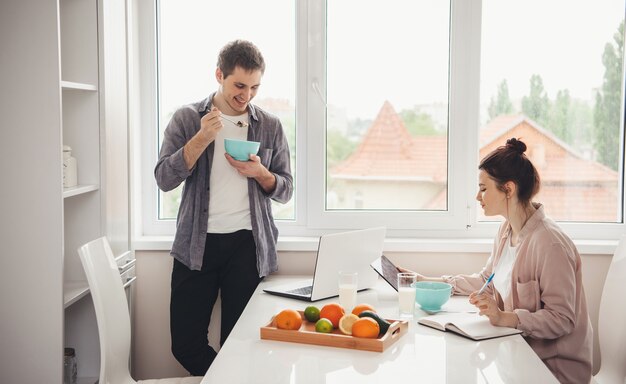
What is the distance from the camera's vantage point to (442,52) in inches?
124

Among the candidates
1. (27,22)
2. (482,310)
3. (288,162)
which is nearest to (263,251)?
(288,162)

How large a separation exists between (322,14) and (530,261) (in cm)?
153

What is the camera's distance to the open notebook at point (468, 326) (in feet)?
6.51

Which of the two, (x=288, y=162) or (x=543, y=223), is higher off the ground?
(x=288, y=162)

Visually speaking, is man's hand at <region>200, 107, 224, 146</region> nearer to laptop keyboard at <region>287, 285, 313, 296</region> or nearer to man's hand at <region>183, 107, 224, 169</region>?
man's hand at <region>183, 107, 224, 169</region>

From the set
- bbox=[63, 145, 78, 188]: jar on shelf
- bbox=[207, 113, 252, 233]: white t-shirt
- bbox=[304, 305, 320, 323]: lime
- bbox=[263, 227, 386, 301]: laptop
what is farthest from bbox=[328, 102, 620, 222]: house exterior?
bbox=[304, 305, 320, 323]: lime

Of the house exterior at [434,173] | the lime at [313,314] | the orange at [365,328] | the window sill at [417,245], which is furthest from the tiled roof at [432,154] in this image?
the orange at [365,328]

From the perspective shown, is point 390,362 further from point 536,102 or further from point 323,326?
point 536,102

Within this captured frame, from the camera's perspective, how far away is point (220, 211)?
9.08ft

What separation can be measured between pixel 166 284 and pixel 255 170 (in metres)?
0.80

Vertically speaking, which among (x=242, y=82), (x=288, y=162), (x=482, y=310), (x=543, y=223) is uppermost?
(x=242, y=82)

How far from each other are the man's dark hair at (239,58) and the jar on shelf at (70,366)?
1.16 meters

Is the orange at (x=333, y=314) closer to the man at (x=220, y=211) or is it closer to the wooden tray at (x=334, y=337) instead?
the wooden tray at (x=334, y=337)

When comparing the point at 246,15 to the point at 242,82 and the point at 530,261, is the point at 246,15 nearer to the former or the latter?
the point at 242,82
